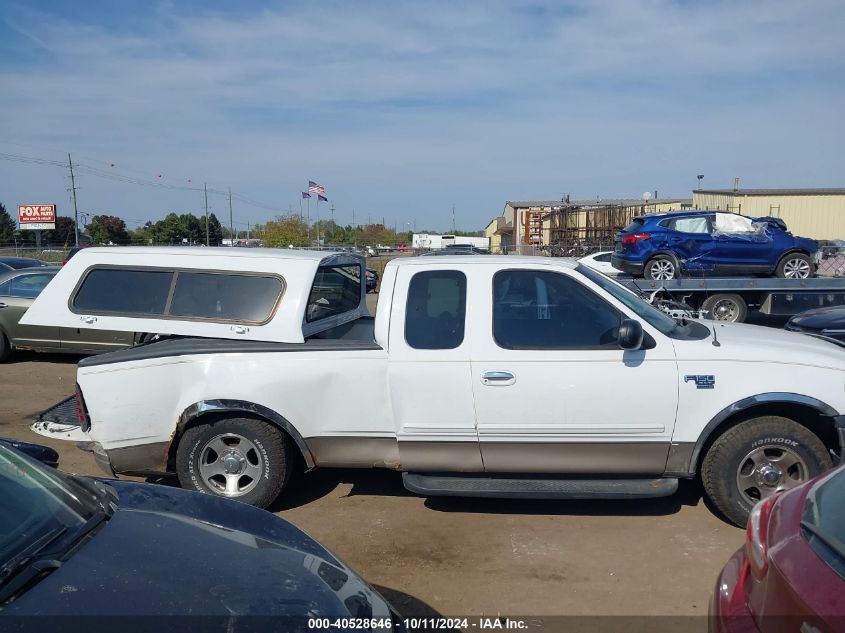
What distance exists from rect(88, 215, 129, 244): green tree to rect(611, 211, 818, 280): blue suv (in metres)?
56.3

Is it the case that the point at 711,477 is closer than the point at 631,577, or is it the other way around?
the point at 631,577

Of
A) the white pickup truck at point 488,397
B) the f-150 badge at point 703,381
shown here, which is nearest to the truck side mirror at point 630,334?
the white pickup truck at point 488,397

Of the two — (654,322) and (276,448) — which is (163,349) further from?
(654,322)

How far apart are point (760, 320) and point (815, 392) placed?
9.01 metres

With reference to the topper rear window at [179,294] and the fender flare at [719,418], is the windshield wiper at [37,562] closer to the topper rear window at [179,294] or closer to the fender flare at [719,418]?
the topper rear window at [179,294]

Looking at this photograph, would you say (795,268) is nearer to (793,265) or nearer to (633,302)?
(793,265)

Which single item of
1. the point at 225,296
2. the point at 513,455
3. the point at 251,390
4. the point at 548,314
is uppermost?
the point at 225,296

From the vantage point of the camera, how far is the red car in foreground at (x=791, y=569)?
201cm

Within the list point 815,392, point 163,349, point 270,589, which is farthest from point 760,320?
point 270,589

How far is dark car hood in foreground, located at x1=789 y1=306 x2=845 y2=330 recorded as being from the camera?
863cm

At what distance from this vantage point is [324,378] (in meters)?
4.91

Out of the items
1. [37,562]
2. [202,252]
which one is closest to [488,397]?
[202,252]

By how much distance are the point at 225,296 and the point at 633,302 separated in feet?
10.4

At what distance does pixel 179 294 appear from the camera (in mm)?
5672
